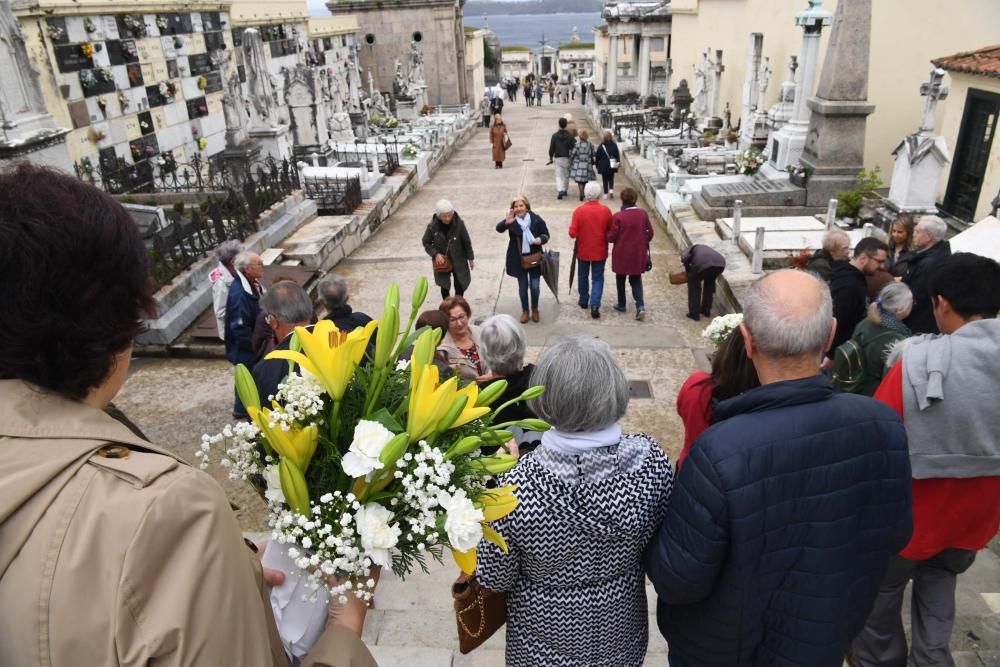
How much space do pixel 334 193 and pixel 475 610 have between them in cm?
1060

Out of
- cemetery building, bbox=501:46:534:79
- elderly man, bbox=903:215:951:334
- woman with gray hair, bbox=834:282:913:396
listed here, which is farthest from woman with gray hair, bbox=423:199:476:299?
cemetery building, bbox=501:46:534:79

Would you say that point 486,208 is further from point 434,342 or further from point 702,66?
point 434,342

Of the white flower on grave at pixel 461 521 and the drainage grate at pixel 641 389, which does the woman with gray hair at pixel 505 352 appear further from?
the drainage grate at pixel 641 389

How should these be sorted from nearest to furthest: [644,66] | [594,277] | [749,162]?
[594,277], [749,162], [644,66]

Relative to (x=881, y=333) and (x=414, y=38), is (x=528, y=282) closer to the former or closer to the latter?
(x=881, y=333)

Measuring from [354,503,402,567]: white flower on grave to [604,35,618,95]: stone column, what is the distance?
31.1m

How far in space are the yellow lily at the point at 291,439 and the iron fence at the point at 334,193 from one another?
10.6 metres

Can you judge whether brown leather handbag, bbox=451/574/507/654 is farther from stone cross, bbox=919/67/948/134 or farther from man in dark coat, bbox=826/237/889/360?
stone cross, bbox=919/67/948/134

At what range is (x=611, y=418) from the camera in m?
1.90

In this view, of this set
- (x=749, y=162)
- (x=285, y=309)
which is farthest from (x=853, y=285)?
(x=749, y=162)

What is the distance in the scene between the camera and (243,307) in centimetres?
511

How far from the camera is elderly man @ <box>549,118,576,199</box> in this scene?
1362cm

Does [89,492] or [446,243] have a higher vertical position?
[89,492]

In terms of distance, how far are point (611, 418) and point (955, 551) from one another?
1759 mm
